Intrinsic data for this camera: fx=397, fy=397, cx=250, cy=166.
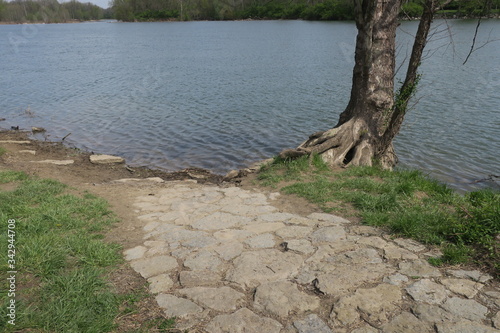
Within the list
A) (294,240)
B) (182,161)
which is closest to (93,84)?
(182,161)

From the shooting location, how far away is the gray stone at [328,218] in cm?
512

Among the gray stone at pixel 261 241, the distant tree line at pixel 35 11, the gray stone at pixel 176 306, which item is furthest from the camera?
the distant tree line at pixel 35 11

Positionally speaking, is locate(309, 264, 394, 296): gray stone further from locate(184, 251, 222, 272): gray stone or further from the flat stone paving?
locate(184, 251, 222, 272): gray stone

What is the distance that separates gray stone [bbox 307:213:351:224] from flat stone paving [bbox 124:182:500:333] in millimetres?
13

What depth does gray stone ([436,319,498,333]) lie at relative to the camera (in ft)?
9.72

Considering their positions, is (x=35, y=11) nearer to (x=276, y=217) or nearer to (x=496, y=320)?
(x=276, y=217)

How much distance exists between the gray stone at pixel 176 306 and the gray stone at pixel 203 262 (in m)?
0.54

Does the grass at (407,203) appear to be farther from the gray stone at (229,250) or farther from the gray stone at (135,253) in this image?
the gray stone at (135,253)

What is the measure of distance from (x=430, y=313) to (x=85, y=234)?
3.78 m

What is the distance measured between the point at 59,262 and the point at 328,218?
322cm

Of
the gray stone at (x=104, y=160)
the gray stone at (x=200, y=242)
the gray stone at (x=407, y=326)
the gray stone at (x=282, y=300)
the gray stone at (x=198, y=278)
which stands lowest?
the gray stone at (x=104, y=160)

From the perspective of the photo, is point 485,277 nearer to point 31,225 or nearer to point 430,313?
point 430,313

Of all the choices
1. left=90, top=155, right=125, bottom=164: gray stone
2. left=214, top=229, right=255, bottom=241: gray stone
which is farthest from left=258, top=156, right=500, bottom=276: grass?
left=90, top=155, right=125, bottom=164: gray stone

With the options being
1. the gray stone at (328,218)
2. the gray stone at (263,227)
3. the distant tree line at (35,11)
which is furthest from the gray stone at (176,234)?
the distant tree line at (35,11)
